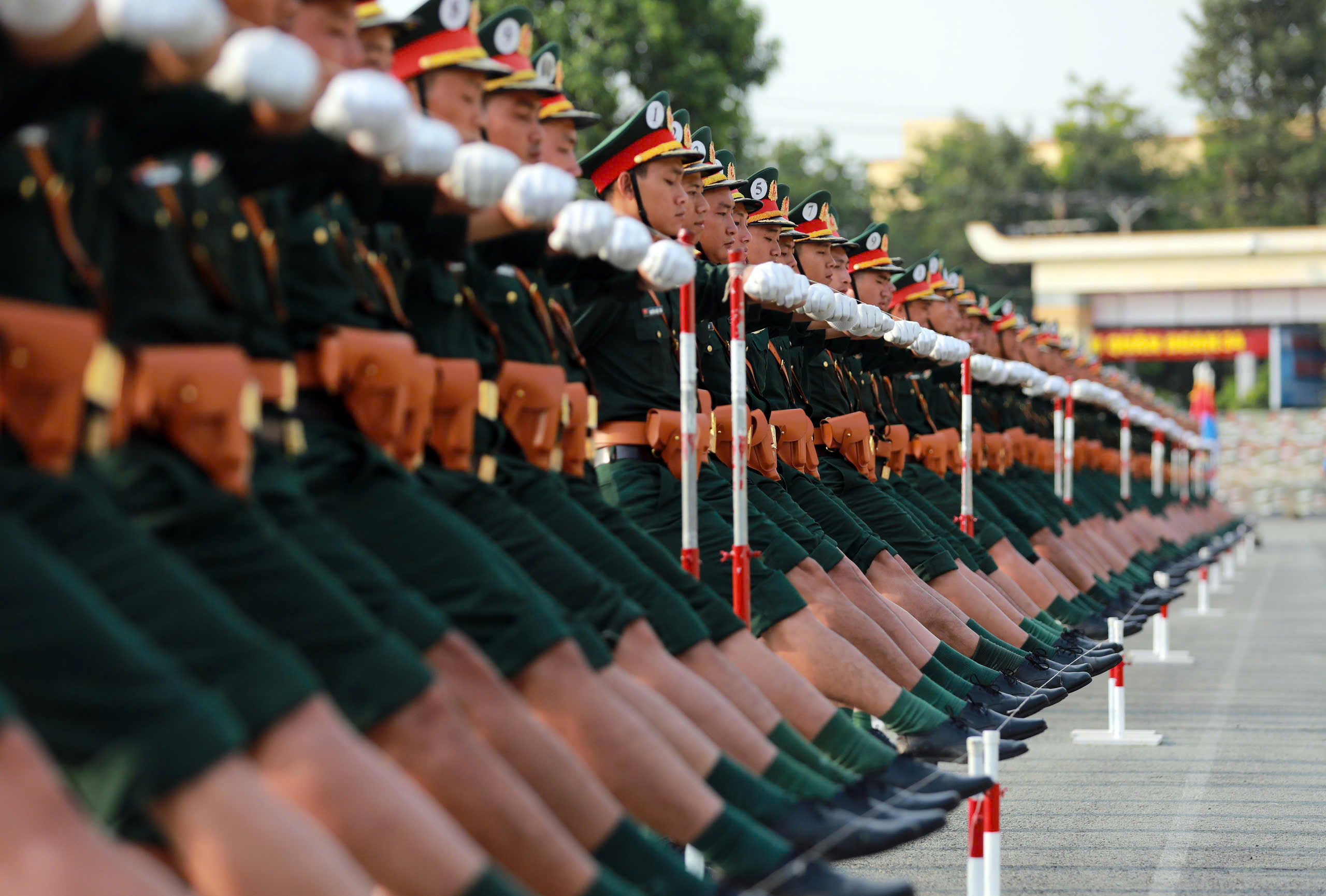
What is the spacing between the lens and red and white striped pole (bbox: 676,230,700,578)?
6043mm

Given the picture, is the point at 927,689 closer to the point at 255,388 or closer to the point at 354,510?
the point at 354,510

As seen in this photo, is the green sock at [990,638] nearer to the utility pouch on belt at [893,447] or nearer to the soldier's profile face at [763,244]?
the utility pouch on belt at [893,447]

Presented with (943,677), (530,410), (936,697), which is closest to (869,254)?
(943,677)

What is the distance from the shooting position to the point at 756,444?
24.8ft

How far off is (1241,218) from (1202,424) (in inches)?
1517

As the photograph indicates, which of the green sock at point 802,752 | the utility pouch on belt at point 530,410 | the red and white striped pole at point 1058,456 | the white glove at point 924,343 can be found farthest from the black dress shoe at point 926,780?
the red and white striped pole at point 1058,456

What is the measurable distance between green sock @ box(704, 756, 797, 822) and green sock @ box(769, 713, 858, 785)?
23.3 inches

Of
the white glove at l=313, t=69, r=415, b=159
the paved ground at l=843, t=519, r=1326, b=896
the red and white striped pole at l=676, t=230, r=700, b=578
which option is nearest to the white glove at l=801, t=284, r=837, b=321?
the red and white striped pole at l=676, t=230, r=700, b=578

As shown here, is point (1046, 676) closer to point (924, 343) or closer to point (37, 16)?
point (924, 343)

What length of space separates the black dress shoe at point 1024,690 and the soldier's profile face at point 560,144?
3.40 metres

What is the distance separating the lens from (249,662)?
11.0 feet

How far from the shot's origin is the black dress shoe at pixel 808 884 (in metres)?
4.36

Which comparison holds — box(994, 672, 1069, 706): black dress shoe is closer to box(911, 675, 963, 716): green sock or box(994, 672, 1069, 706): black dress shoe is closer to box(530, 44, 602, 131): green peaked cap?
box(911, 675, 963, 716): green sock

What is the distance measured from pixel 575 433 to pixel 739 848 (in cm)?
153
